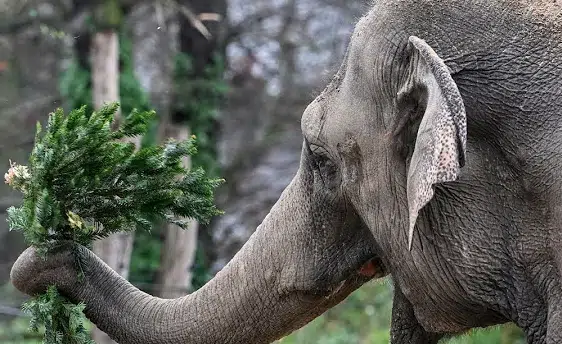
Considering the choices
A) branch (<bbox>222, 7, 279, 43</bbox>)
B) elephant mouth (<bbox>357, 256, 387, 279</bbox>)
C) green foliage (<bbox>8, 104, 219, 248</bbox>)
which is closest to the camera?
green foliage (<bbox>8, 104, 219, 248</bbox>)

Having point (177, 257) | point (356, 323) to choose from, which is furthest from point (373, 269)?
point (356, 323)

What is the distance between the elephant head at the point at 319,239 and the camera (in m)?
2.53

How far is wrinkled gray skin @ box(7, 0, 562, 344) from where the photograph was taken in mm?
2340

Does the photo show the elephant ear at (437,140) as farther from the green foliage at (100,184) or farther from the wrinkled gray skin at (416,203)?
the green foliage at (100,184)

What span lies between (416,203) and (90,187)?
1056 millimetres

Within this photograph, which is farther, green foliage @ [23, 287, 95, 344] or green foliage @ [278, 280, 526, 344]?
green foliage @ [278, 280, 526, 344]

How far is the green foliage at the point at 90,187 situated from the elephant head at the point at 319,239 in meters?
0.10

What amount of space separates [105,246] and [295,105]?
6.30 metres

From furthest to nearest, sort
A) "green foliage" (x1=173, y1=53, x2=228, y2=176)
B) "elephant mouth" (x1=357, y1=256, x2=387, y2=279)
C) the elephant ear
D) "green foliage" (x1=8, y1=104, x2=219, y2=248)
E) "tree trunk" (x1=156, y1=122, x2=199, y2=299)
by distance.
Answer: "green foliage" (x1=173, y1=53, x2=228, y2=176) < "tree trunk" (x1=156, y1=122, x2=199, y2=299) < "elephant mouth" (x1=357, y1=256, x2=387, y2=279) < "green foliage" (x1=8, y1=104, x2=219, y2=248) < the elephant ear

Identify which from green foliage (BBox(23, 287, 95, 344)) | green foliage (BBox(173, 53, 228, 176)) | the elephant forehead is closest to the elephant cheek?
the elephant forehead

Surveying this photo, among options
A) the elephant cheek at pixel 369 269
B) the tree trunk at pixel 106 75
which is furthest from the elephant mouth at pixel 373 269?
the tree trunk at pixel 106 75

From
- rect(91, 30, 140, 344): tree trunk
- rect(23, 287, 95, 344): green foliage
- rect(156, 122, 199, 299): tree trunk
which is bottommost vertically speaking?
rect(156, 122, 199, 299): tree trunk

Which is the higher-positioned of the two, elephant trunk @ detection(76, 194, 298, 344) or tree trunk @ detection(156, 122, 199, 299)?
elephant trunk @ detection(76, 194, 298, 344)

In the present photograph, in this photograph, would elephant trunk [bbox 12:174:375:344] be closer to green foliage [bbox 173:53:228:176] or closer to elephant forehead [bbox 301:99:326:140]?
elephant forehead [bbox 301:99:326:140]
